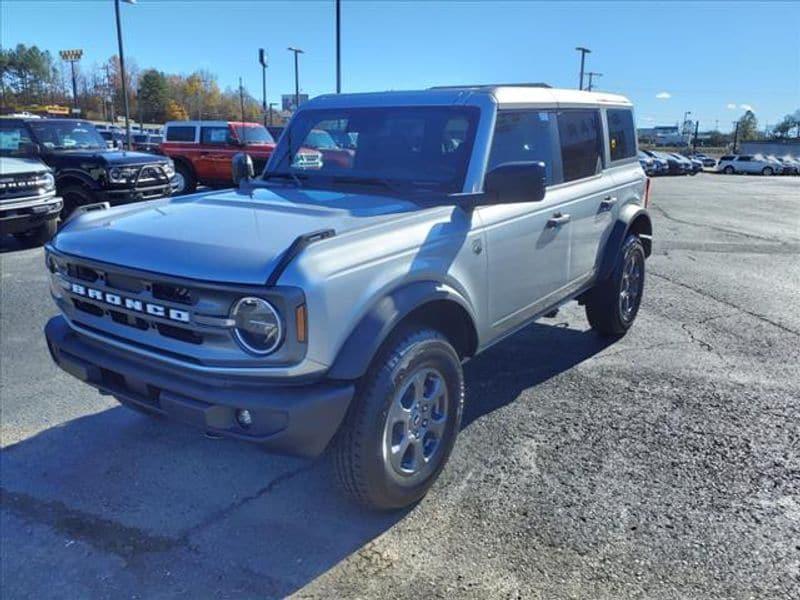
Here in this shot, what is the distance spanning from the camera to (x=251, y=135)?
18.6 m

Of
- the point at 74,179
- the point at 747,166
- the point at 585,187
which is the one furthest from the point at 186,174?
the point at 747,166

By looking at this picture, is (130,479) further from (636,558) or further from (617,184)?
(617,184)

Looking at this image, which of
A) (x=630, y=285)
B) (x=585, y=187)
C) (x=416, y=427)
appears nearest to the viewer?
(x=416, y=427)

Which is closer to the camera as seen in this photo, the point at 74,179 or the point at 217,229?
the point at 217,229

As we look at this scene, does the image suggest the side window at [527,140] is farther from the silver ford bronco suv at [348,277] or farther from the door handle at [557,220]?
the door handle at [557,220]

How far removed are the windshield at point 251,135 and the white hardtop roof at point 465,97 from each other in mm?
14486

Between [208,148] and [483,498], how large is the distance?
16.8m

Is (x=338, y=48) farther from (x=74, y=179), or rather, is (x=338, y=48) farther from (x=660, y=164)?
(x=660, y=164)

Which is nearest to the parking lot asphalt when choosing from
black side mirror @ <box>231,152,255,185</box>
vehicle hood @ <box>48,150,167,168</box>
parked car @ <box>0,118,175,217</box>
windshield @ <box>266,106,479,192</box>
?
windshield @ <box>266,106,479,192</box>

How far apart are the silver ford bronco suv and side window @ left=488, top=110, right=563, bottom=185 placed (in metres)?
0.01

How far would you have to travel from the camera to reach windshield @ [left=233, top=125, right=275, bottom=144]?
1825cm

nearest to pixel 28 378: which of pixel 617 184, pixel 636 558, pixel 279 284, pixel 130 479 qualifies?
pixel 130 479

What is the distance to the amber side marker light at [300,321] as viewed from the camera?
97.8 inches

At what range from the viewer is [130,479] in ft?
11.3
